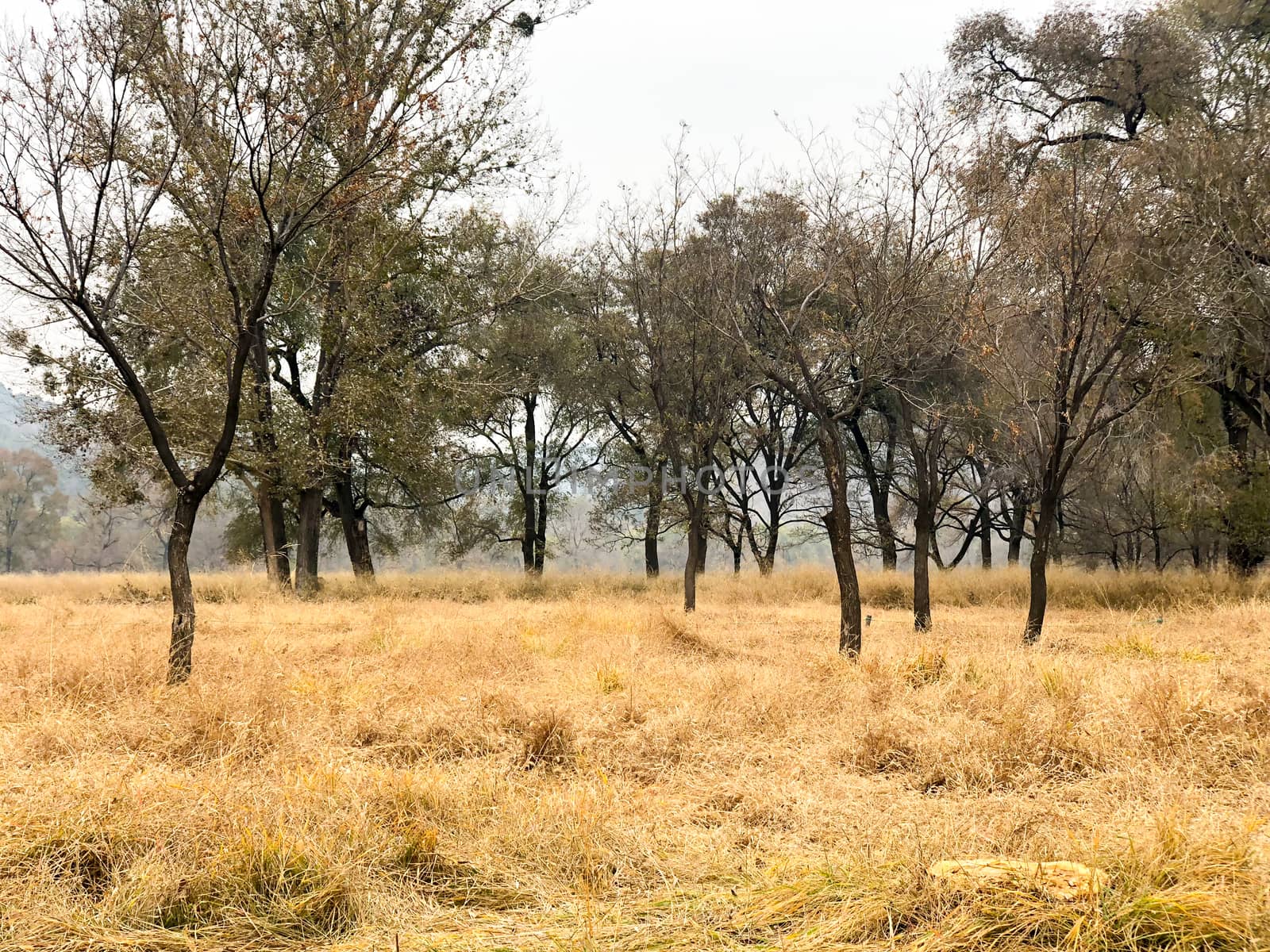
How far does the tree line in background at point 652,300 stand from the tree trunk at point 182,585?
3 centimetres

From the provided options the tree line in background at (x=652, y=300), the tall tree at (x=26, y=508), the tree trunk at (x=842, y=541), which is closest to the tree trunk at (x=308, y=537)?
the tree line in background at (x=652, y=300)

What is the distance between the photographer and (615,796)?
13.8 ft

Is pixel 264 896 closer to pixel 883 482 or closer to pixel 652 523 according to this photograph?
pixel 652 523

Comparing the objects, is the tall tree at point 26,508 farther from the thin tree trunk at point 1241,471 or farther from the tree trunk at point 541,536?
the thin tree trunk at point 1241,471

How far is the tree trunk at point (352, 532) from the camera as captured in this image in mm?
22188

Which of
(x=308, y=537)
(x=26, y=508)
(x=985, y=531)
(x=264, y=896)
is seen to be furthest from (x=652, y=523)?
(x=26, y=508)

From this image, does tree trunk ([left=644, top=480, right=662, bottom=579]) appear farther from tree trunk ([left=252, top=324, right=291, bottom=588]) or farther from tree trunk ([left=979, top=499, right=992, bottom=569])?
A: tree trunk ([left=979, top=499, right=992, bottom=569])

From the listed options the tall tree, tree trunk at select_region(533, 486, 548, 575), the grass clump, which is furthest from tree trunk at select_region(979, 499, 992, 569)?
the tall tree

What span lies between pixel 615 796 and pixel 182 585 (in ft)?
16.8

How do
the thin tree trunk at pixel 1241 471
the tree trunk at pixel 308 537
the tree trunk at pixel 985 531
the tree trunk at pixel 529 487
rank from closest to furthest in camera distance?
1. the thin tree trunk at pixel 1241 471
2. the tree trunk at pixel 308 537
3. the tree trunk at pixel 529 487
4. the tree trunk at pixel 985 531

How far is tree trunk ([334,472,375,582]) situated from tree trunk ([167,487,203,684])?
13357 millimetres

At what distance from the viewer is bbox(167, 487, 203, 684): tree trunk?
701cm

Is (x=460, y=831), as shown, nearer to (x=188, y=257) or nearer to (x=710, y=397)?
(x=188, y=257)

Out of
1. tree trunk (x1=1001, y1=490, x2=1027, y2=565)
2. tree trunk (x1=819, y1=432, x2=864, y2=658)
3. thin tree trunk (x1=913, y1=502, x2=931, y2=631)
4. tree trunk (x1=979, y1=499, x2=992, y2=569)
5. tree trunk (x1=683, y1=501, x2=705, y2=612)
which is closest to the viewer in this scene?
tree trunk (x1=819, y1=432, x2=864, y2=658)
